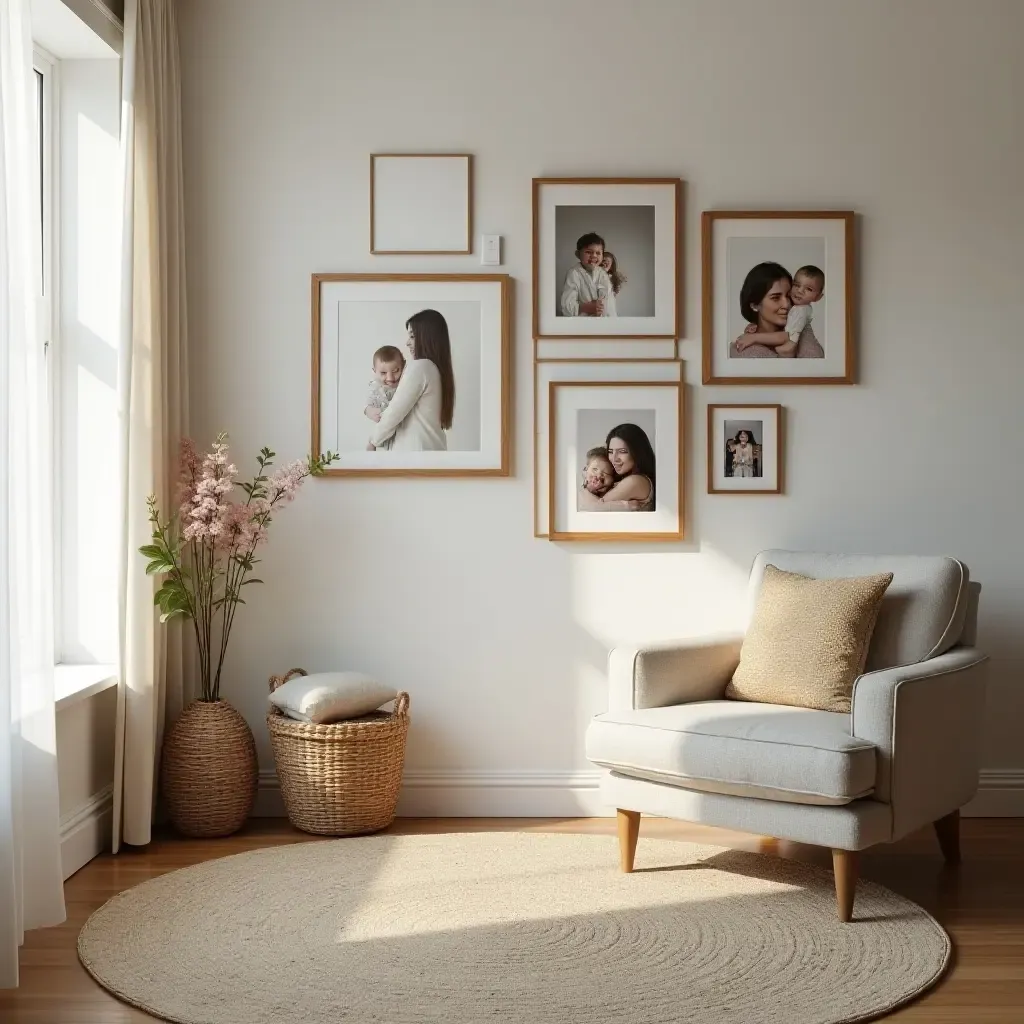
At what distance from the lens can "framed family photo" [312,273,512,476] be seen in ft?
13.3

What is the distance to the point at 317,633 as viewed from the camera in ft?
13.3

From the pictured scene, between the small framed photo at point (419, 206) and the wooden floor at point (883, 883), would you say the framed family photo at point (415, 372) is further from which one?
the wooden floor at point (883, 883)

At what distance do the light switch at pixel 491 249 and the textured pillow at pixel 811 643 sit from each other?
1.46 meters

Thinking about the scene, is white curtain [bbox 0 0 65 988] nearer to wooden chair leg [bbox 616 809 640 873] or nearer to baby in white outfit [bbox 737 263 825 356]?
wooden chair leg [bbox 616 809 640 873]

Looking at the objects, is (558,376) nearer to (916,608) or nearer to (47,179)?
(916,608)

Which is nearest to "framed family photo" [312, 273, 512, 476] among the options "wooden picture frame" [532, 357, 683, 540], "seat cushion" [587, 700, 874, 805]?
"wooden picture frame" [532, 357, 683, 540]

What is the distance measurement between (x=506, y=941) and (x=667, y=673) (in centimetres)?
96

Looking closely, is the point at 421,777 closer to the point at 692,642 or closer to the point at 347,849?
the point at 347,849

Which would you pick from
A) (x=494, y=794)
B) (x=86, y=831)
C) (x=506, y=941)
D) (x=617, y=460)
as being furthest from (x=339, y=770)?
(x=617, y=460)

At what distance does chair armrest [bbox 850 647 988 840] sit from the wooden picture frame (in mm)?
1305

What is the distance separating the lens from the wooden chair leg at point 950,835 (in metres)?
3.44

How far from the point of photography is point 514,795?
13.3 feet

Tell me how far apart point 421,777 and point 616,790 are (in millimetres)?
989

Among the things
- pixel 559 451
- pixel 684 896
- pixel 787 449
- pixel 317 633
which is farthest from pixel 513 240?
pixel 684 896
